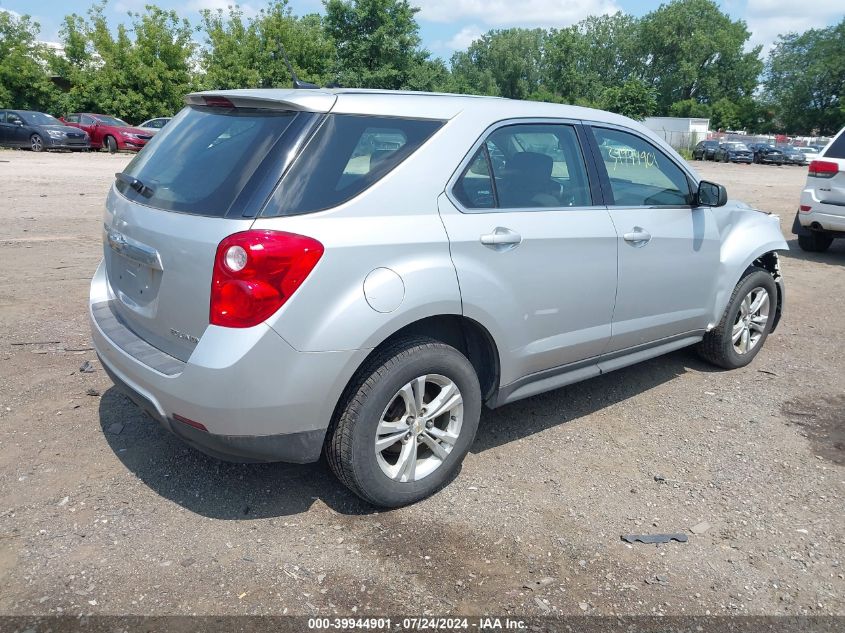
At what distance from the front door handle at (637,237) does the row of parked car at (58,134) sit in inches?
1004

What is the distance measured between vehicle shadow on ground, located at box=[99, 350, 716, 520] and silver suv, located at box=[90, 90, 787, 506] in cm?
42

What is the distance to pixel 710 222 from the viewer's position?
4746mm

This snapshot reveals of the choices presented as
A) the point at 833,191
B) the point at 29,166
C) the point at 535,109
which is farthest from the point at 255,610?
the point at 29,166

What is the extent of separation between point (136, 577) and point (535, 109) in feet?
9.75

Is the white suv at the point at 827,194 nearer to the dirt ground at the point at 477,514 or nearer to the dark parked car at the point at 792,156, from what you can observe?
the dirt ground at the point at 477,514

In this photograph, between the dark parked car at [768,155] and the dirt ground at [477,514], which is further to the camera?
the dark parked car at [768,155]

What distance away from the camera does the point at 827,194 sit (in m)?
9.27

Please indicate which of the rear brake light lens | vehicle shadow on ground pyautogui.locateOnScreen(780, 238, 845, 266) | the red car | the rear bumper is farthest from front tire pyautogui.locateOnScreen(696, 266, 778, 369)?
the red car

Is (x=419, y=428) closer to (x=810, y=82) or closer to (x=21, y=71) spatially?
(x=21, y=71)

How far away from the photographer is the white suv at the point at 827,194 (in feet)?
30.0

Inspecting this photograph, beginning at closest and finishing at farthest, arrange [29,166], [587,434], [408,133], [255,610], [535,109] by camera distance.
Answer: [255,610]
[408,133]
[535,109]
[587,434]
[29,166]

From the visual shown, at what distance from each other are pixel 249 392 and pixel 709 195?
325 cm

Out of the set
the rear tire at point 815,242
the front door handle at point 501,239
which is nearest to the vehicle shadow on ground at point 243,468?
the front door handle at point 501,239

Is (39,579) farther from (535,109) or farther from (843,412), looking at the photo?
(843,412)
